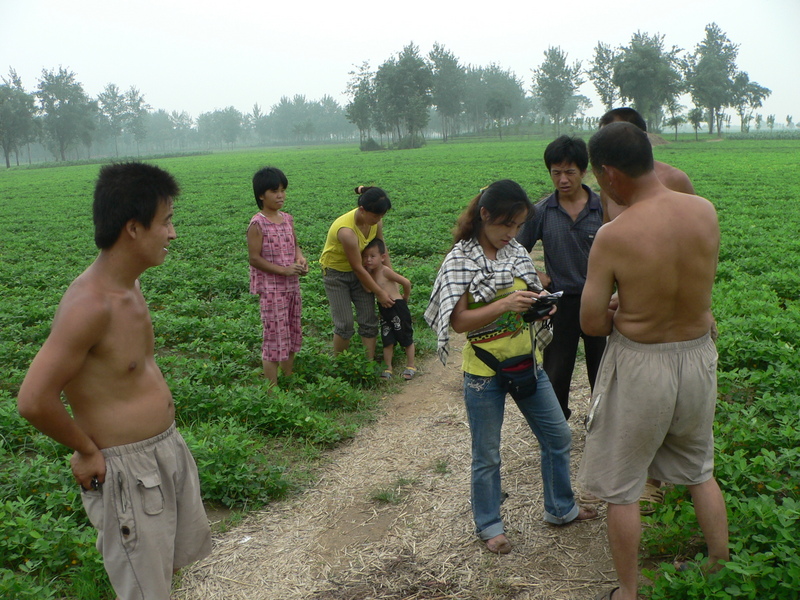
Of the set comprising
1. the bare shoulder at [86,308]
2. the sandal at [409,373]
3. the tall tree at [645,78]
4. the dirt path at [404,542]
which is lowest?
the dirt path at [404,542]

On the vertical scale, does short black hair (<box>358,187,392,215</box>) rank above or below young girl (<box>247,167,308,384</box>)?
above

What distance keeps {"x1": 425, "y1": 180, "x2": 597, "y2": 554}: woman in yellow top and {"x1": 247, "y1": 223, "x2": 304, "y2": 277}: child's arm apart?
2.47m

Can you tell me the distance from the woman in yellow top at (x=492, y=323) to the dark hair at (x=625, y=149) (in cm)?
57

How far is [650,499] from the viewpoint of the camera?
3932 mm

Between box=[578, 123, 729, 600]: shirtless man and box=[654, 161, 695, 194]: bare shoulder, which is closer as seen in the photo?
box=[578, 123, 729, 600]: shirtless man

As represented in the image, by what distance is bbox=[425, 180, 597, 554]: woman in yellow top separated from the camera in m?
3.24

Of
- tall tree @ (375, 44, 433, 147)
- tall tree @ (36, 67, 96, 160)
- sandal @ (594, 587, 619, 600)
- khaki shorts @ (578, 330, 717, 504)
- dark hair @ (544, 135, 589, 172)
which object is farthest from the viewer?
tall tree @ (36, 67, 96, 160)

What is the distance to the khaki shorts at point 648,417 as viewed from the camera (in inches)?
108

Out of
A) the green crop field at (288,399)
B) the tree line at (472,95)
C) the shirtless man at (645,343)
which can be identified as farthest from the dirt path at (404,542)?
the tree line at (472,95)

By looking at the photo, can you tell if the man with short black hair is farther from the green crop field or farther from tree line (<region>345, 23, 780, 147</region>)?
tree line (<region>345, 23, 780, 147</region>)

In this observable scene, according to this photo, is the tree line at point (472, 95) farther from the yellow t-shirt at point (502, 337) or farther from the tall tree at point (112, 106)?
the yellow t-shirt at point (502, 337)

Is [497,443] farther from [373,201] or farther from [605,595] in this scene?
[373,201]

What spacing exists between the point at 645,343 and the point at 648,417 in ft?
1.01

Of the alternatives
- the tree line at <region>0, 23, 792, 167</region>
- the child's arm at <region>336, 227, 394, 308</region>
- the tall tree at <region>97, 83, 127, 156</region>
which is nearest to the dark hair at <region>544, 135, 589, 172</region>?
the child's arm at <region>336, 227, 394, 308</region>
